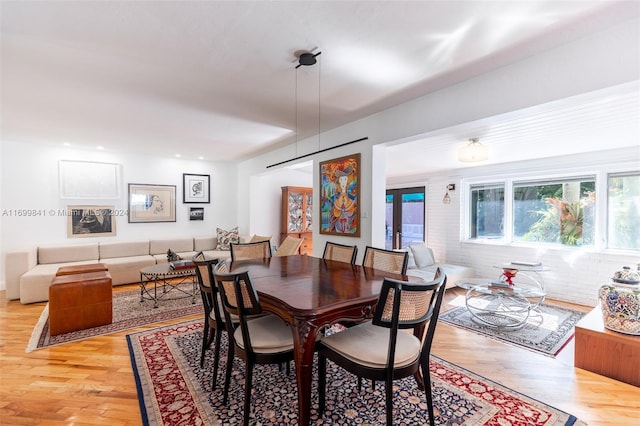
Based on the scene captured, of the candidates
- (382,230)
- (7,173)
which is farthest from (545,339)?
(7,173)

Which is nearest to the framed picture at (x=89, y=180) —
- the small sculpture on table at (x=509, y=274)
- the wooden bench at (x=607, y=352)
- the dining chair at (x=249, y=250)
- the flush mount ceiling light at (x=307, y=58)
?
the dining chair at (x=249, y=250)

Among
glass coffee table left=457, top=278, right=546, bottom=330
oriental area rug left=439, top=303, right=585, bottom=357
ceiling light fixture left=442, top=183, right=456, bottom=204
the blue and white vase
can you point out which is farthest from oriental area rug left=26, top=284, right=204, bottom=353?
ceiling light fixture left=442, top=183, right=456, bottom=204

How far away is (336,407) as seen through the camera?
1.90 m

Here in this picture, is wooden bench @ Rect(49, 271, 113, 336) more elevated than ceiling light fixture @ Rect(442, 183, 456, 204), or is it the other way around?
ceiling light fixture @ Rect(442, 183, 456, 204)

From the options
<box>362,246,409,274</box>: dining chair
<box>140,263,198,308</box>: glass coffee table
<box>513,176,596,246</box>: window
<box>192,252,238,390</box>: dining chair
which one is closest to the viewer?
<box>192,252,238,390</box>: dining chair

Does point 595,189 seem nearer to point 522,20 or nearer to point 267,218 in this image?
point 522,20

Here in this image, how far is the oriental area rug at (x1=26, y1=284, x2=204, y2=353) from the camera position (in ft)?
9.62

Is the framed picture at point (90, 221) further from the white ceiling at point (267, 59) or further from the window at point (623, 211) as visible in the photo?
the window at point (623, 211)

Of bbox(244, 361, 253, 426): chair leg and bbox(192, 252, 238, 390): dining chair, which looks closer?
bbox(244, 361, 253, 426): chair leg

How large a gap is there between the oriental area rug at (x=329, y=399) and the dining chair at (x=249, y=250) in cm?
108

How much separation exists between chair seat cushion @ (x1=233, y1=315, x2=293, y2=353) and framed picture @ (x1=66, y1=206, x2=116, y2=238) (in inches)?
196

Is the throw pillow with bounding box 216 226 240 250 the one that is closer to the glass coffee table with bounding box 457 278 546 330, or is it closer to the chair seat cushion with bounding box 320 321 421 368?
the glass coffee table with bounding box 457 278 546 330

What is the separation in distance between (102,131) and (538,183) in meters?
6.77

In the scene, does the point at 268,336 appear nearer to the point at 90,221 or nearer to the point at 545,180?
the point at 545,180
